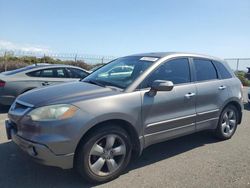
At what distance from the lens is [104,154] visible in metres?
3.94

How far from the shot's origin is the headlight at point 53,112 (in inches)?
142

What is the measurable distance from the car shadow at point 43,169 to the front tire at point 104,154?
8.8 inches

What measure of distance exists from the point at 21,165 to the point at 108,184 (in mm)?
1379

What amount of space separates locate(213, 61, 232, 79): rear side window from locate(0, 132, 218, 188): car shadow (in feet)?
4.61

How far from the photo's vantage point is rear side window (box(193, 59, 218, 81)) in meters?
5.31

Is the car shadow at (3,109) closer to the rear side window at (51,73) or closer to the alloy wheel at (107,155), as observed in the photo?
the rear side window at (51,73)

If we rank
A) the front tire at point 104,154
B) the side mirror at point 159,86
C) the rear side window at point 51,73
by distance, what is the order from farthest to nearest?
the rear side window at point 51,73
the side mirror at point 159,86
the front tire at point 104,154

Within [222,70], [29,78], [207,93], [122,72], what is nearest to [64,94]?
[122,72]

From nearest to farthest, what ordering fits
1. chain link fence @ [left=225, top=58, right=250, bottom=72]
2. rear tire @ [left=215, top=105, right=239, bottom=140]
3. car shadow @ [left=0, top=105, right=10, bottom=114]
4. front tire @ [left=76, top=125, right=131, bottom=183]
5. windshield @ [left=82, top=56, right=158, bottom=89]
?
front tire @ [left=76, top=125, right=131, bottom=183], windshield @ [left=82, top=56, right=158, bottom=89], rear tire @ [left=215, top=105, right=239, bottom=140], car shadow @ [left=0, top=105, right=10, bottom=114], chain link fence @ [left=225, top=58, right=250, bottom=72]

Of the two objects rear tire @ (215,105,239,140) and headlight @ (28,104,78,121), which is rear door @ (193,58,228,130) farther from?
headlight @ (28,104,78,121)

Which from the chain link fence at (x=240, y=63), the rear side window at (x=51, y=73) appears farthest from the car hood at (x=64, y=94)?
the chain link fence at (x=240, y=63)

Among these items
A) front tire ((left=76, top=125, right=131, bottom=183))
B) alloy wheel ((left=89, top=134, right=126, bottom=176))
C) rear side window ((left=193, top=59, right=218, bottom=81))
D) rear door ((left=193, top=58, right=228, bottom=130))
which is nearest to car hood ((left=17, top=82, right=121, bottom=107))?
front tire ((left=76, top=125, right=131, bottom=183))

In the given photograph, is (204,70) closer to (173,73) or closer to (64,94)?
(173,73)

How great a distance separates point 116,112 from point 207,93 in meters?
2.05
